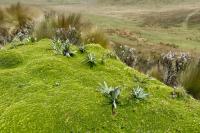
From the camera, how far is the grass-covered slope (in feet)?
→ 15.1

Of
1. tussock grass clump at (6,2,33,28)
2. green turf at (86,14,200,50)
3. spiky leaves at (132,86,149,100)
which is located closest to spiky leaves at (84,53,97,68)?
spiky leaves at (132,86,149,100)

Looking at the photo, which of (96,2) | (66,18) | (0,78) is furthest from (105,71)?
(96,2)

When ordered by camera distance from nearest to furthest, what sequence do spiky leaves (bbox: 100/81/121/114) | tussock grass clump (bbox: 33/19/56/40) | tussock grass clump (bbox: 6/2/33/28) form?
spiky leaves (bbox: 100/81/121/114)
tussock grass clump (bbox: 33/19/56/40)
tussock grass clump (bbox: 6/2/33/28)

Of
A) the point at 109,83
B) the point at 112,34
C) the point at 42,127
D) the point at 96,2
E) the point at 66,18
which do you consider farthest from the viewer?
the point at 96,2

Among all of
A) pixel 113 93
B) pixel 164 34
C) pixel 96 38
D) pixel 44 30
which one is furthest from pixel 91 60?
pixel 164 34

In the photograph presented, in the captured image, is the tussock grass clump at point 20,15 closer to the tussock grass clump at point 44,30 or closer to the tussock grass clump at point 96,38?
the tussock grass clump at point 44,30

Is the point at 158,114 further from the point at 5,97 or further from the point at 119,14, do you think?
the point at 119,14

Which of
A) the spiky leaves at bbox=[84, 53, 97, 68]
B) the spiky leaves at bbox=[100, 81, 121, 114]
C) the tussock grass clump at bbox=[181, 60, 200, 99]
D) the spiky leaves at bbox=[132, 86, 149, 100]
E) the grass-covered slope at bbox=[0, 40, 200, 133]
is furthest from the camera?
the tussock grass clump at bbox=[181, 60, 200, 99]

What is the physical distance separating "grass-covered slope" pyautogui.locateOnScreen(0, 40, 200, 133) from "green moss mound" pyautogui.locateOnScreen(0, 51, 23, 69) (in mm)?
321

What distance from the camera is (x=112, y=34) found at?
25750mm

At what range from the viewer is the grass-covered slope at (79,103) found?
4613 millimetres

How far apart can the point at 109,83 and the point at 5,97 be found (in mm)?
1143

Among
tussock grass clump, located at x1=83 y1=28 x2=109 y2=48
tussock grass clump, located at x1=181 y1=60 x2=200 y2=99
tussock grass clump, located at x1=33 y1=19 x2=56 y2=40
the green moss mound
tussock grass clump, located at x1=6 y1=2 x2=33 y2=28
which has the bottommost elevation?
tussock grass clump, located at x1=6 y1=2 x2=33 y2=28

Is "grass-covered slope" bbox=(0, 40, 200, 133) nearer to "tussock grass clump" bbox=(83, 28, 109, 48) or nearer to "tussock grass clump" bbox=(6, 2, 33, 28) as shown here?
"tussock grass clump" bbox=(83, 28, 109, 48)
